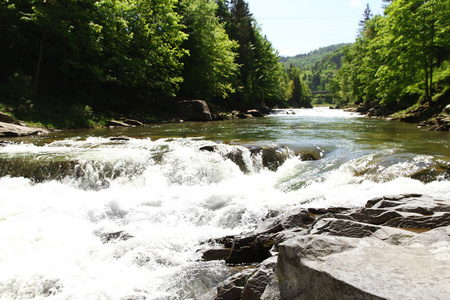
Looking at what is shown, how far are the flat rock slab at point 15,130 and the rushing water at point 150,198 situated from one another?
185 centimetres

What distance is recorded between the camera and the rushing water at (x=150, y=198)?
16.2 ft

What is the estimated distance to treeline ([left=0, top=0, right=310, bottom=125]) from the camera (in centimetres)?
2000

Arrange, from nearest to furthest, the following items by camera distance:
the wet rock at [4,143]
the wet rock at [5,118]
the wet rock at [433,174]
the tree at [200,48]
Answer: the wet rock at [433,174]
the wet rock at [4,143]
the wet rock at [5,118]
the tree at [200,48]

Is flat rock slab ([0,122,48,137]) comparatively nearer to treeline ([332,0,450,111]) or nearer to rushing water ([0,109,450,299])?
rushing water ([0,109,450,299])

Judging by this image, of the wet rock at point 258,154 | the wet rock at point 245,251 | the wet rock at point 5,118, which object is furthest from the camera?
the wet rock at point 5,118

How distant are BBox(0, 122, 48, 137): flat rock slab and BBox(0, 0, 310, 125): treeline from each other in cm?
307

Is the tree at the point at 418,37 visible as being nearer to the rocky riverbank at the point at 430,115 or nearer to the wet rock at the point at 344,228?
the rocky riverbank at the point at 430,115

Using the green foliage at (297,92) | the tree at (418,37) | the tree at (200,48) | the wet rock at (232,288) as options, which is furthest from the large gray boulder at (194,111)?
the green foliage at (297,92)

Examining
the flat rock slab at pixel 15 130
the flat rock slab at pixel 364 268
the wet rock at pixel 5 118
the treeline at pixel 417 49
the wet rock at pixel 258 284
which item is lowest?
the wet rock at pixel 258 284

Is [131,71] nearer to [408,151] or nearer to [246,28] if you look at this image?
[408,151]

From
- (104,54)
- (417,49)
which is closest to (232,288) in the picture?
(104,54)

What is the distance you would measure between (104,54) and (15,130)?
12.1m

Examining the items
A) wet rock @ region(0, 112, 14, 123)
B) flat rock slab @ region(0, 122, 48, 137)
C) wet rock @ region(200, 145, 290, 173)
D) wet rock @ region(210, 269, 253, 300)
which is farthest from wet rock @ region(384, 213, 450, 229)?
wet rock @ region(0, 112, 14, 123)

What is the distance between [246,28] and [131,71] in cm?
2911
